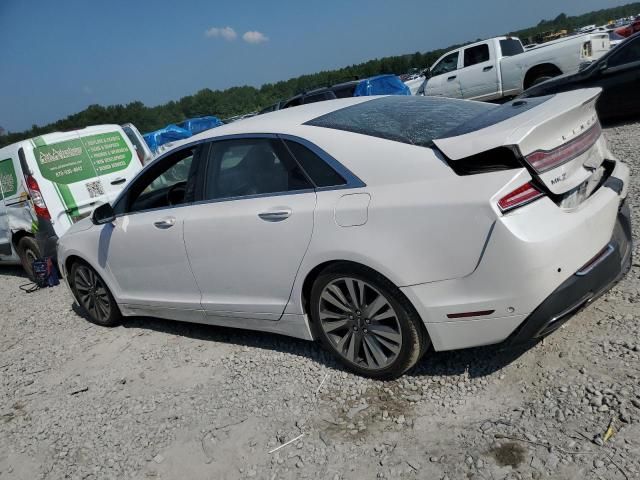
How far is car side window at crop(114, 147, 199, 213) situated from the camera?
3795 mm

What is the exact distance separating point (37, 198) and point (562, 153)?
6.11m

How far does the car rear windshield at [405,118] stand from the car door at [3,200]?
5.33 m

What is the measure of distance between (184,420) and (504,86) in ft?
39.9

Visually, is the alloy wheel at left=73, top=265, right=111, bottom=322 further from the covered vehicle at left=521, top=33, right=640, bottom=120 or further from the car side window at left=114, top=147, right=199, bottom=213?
the covered vehicle at left=521, top=33, right=640, bottom=120

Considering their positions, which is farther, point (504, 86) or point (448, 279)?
point (504, 86)

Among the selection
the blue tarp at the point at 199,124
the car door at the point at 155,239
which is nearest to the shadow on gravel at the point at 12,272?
the car door at the point at 155,239

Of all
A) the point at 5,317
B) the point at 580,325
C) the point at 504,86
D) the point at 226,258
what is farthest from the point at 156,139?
the point at 580,325

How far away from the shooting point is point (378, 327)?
288cm

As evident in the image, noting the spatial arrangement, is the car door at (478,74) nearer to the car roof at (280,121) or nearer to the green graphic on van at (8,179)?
the car roof at (280,121)

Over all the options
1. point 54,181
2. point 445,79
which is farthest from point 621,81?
point 54,181

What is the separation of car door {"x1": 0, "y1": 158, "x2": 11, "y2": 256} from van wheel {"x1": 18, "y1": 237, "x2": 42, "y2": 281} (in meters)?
0.27

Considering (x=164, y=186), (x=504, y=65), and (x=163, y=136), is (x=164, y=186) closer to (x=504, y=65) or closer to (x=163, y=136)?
(x=504, y=65)

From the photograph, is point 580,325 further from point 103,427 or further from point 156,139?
point 156,139

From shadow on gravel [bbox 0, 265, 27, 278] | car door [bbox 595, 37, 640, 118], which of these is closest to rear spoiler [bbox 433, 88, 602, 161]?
car door [bbox 595, 37, 640, 118]
